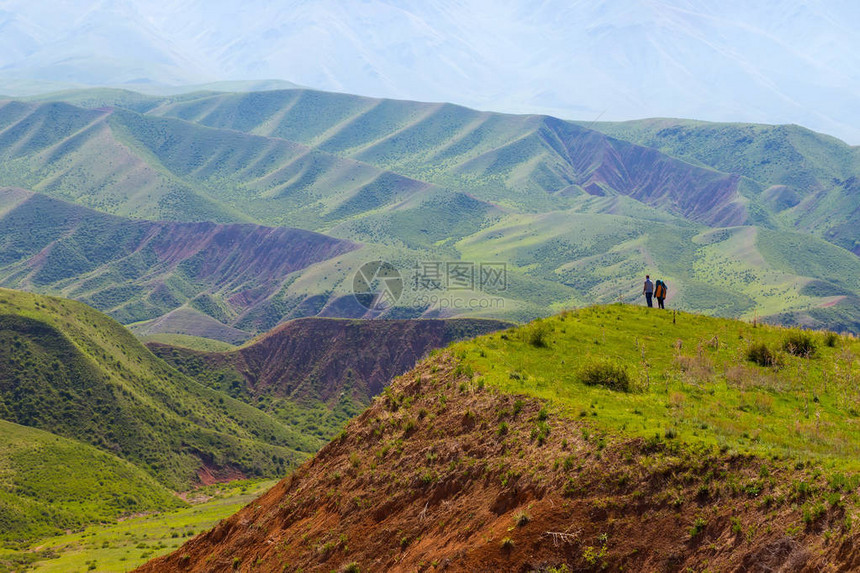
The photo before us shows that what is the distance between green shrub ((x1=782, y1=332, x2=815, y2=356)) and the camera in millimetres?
25641

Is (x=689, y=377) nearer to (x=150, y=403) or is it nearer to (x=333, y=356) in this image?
(x=150, y=403)

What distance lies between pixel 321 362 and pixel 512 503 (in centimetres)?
10227

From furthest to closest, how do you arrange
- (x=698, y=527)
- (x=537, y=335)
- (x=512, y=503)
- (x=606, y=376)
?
(x=537, y=335) → (x=606, y=376) → (x=512, y=503) → (x=698, y=527)

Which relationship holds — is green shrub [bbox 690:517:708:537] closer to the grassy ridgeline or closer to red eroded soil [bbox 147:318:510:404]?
the grassy ridgeline

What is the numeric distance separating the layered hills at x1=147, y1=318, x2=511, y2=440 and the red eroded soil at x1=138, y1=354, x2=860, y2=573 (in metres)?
88.1

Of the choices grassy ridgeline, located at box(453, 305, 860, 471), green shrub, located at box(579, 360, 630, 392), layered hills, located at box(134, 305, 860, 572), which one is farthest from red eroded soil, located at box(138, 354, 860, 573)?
green shrub, located at box(579, 360, 630, 392)

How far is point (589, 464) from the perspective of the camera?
1750 centimetres

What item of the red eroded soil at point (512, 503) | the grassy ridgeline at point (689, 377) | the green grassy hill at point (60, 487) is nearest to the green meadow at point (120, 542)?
the green grassy hill at point (60, 487)

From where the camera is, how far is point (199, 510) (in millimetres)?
74688

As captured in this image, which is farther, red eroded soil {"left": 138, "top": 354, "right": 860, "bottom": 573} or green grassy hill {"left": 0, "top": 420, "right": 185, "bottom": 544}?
green grassy hill {"left": 0, "top": 420, "right": 185, "bottom": 544}

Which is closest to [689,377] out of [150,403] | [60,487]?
[60,487]

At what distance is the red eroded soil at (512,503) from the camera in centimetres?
1491

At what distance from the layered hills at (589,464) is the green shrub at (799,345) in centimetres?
6

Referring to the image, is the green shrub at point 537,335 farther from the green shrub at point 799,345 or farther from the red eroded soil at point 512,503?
Result: the green shrub at point 799,345
